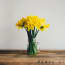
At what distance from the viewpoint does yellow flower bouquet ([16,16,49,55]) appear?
107 centimetres

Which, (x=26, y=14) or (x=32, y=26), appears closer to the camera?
(x=32, y=26)

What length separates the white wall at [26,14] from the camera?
144 centimetres

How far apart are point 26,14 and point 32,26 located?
419 millimetres

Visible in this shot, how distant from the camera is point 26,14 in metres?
1.45

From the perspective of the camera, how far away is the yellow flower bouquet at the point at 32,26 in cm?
107

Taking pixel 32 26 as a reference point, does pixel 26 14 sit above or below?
above

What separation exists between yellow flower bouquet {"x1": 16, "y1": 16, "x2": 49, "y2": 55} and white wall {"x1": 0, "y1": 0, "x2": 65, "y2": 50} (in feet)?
1.00

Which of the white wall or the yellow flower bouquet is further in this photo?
the white wall

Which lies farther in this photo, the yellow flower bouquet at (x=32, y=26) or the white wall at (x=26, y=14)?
the white wall at (x=26, y=14)

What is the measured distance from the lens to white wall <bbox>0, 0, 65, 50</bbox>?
144 centimetres

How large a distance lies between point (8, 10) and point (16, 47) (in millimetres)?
476

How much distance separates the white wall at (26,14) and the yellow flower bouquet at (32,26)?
305 millimetres

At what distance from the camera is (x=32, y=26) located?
1.07 meters

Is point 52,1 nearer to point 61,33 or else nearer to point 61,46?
point 61,33
